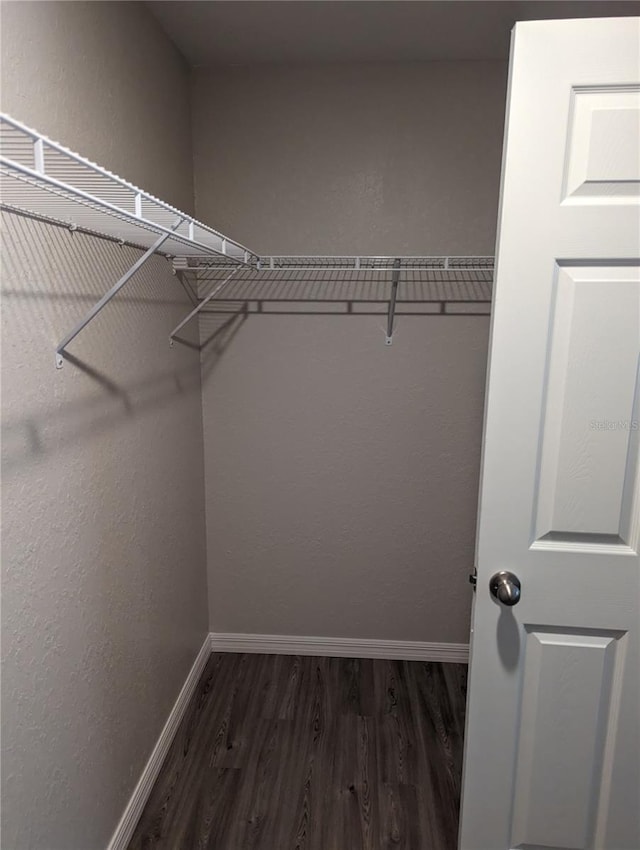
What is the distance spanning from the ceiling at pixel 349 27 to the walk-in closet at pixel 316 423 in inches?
0.5

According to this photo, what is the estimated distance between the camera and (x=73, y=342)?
1.33 metres

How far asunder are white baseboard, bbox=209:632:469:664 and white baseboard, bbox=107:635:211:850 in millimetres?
158

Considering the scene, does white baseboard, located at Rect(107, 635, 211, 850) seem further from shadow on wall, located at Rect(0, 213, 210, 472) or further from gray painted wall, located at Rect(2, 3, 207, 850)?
shadow on wall, located at Rect(0, 213, 210, 472)

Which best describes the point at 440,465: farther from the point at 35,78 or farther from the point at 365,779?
the point at 35,78

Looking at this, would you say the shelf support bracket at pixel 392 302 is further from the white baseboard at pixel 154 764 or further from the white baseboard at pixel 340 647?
the white baseboard at pixel 154 764

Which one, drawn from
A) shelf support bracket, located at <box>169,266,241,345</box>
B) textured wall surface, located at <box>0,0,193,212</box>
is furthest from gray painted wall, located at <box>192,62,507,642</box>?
textured wall surface, located at <box>0,0,193,212</box>

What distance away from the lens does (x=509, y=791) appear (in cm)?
140

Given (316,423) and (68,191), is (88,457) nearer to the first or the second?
(68,191)

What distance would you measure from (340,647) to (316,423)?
104 centimetres

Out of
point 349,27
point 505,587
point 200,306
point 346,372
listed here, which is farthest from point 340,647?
point 349,27

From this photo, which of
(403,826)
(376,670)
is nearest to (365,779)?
(403,826)

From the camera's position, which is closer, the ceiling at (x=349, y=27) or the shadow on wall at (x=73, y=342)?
the shadow on wall at (x=73, y=342)

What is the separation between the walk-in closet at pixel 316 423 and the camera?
115cm

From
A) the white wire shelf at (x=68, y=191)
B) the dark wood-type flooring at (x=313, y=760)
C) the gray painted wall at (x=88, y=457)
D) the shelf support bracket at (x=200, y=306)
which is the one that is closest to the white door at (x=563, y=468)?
the dark wood-type flooring at (x=313, y=760)
